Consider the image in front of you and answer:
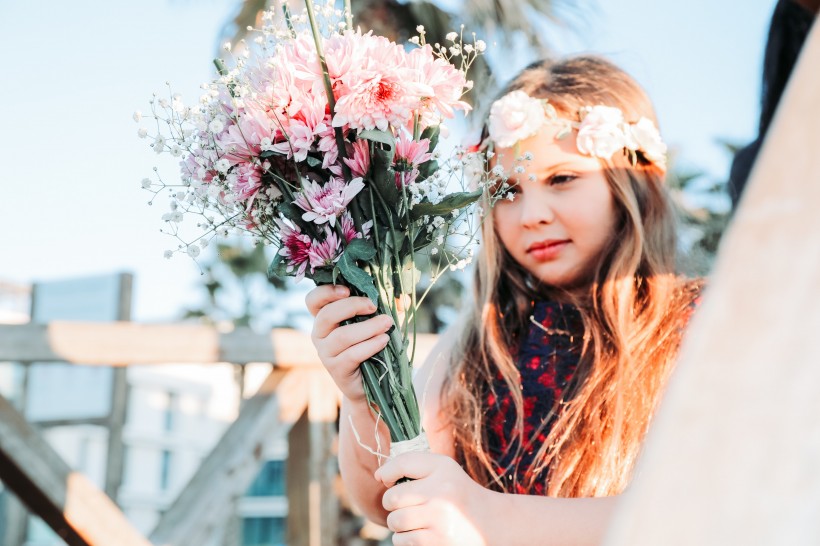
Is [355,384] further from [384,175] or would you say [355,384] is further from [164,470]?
[164,470]

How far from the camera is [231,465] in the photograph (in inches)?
118

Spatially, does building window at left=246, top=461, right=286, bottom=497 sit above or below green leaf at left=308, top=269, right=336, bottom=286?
below

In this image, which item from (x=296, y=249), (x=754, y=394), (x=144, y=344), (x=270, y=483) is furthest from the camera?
(x=270, y=483)

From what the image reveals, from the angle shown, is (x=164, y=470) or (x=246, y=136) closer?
(x=246, y=136)

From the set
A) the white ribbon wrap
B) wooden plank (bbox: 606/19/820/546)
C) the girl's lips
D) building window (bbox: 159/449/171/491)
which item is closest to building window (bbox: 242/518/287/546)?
building window (bbox: 159/449/171/491)

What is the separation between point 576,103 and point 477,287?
0.61m

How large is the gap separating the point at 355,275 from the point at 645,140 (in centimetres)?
126

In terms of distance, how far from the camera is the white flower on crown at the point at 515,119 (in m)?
2.15

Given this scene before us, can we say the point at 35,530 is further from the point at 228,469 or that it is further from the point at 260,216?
the point at 260,216

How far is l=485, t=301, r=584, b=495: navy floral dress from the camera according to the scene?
2.09 m

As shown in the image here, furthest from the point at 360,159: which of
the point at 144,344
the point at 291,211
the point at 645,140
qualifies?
the point at 144,344

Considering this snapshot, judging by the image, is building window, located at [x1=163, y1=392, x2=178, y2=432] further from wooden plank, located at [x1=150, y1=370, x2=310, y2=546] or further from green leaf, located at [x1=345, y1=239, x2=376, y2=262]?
green leaf, located at [x1=345, y1=239, x2=376, y2=262]

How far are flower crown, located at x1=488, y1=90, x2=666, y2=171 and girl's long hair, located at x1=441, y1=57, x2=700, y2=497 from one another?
57mm

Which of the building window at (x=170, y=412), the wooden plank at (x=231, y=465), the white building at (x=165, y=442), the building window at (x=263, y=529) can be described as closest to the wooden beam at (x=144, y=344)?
the wooden plank at (x=231, y=465)
